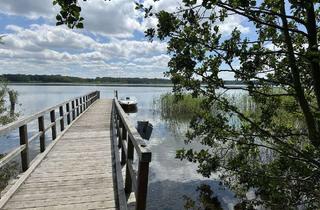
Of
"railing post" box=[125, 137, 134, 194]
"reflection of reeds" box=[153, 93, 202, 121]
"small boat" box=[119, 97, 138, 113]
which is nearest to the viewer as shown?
"railing post" box=[125, 137, 134, 194]

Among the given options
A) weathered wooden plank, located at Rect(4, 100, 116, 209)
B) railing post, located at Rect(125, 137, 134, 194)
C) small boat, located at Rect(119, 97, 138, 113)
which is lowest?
small boat, located at Rect(119, 97, 138, 113)

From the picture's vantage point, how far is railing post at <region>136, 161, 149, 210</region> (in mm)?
3713

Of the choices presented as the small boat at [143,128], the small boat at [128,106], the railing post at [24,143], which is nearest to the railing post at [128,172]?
the railing post at [24,143]

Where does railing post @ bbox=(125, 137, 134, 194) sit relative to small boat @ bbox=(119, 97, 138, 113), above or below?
above

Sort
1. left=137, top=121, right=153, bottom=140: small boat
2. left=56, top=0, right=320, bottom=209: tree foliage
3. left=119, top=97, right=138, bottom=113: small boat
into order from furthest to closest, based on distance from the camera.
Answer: left=119, top=97, right=138, bottom=113: small boat
left=137, top=121, right=153, bottom=140: small boat
left=56, top=0, right=320, bottom=209: tree foliage

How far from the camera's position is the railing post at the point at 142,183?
3713 millimetres

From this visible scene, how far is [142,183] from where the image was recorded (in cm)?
373

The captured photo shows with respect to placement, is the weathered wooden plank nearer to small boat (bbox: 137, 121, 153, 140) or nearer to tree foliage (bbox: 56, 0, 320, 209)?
tree foliage (bbox: 56, 0, 320, 209)

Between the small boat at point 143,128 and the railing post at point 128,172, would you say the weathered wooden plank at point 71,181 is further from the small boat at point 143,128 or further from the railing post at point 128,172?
the small boat at point 143,128

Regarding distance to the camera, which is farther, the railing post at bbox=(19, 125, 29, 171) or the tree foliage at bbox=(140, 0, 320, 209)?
the railing post at bbox=(19, 125, 29, 171)

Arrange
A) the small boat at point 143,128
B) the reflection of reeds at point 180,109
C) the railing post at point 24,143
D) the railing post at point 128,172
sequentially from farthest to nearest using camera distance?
the reflection of reeds at point 180,109, the small boat at point 143,128, the railing post at point 24,143, the railing post at point 128,172

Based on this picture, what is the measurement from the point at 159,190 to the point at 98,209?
21.2 feet

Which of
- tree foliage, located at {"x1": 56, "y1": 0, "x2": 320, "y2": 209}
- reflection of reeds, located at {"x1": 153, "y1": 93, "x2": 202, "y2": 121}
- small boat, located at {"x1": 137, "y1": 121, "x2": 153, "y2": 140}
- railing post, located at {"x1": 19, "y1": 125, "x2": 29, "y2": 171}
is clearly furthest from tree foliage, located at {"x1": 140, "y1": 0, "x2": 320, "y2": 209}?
reflection of reeds, located at {"x1": 153, "y1": 93, "x2": 202, "y2": 121}

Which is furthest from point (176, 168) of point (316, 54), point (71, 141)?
point (316, 54)
